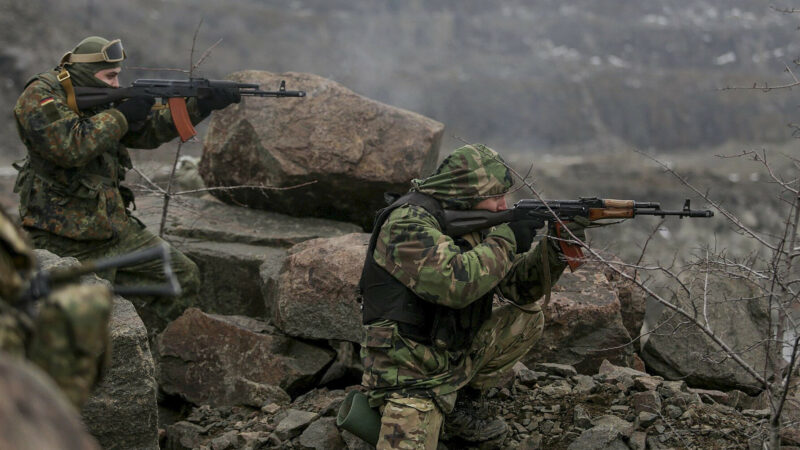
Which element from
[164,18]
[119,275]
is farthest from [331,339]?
[164,18]

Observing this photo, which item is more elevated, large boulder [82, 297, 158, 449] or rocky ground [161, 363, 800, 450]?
large boulder [82, 297, 158, 449]

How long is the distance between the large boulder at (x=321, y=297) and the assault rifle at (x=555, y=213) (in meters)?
1.27

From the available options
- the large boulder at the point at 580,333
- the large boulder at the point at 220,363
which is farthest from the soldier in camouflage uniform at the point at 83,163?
the large boulder at the point at 580,333

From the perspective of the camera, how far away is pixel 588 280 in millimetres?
5406

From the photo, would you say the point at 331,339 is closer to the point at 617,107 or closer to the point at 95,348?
the point at 95,348

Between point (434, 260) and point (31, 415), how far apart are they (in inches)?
89.8

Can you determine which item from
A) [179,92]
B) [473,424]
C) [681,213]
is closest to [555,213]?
[681,213]

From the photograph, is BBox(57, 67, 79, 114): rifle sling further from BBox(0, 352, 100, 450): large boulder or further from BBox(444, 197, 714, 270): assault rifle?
BBox(0, 352, 100, 450): large boulder

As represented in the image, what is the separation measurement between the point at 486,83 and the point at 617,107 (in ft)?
17.3

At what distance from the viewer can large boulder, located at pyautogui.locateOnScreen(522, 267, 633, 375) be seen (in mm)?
5082

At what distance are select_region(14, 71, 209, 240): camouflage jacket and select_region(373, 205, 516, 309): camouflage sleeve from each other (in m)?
1.98

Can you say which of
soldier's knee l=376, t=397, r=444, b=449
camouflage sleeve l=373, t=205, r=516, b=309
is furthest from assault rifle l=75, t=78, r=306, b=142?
soldier's knee l=376, t=397, r=444, b=449

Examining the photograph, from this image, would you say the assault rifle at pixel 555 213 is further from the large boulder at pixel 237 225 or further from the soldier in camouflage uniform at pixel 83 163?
the large boulder at pixel 237 225

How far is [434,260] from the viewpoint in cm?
359
